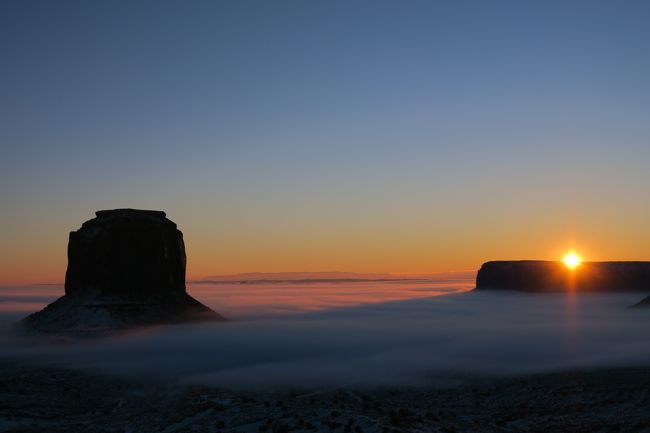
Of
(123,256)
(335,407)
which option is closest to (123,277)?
(123,256)

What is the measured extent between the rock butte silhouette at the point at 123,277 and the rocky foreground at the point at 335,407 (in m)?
27.1

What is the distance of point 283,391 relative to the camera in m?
38.0

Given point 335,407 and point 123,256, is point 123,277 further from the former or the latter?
point 335,407

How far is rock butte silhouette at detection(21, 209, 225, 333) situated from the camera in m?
69.9

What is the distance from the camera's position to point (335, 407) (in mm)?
29578

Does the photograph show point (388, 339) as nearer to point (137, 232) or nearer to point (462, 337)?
point (462, 337)

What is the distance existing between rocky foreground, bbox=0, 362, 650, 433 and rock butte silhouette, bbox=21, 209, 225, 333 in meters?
27.1

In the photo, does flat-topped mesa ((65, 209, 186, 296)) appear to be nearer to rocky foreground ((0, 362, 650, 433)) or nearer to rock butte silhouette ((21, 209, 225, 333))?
rock butte silhouette ((21, 209, 225, 333))

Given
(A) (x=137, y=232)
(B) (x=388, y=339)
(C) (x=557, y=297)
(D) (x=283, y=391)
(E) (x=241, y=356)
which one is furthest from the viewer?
(C) (x=557, y=297)

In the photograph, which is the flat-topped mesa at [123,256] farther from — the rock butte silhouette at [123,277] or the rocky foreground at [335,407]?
the rocky foreground at [335,407]

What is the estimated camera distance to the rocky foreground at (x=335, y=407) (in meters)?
26.9

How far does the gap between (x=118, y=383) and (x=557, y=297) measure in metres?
173

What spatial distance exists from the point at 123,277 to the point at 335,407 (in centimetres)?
5053

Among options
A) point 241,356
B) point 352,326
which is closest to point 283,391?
point 241,356
